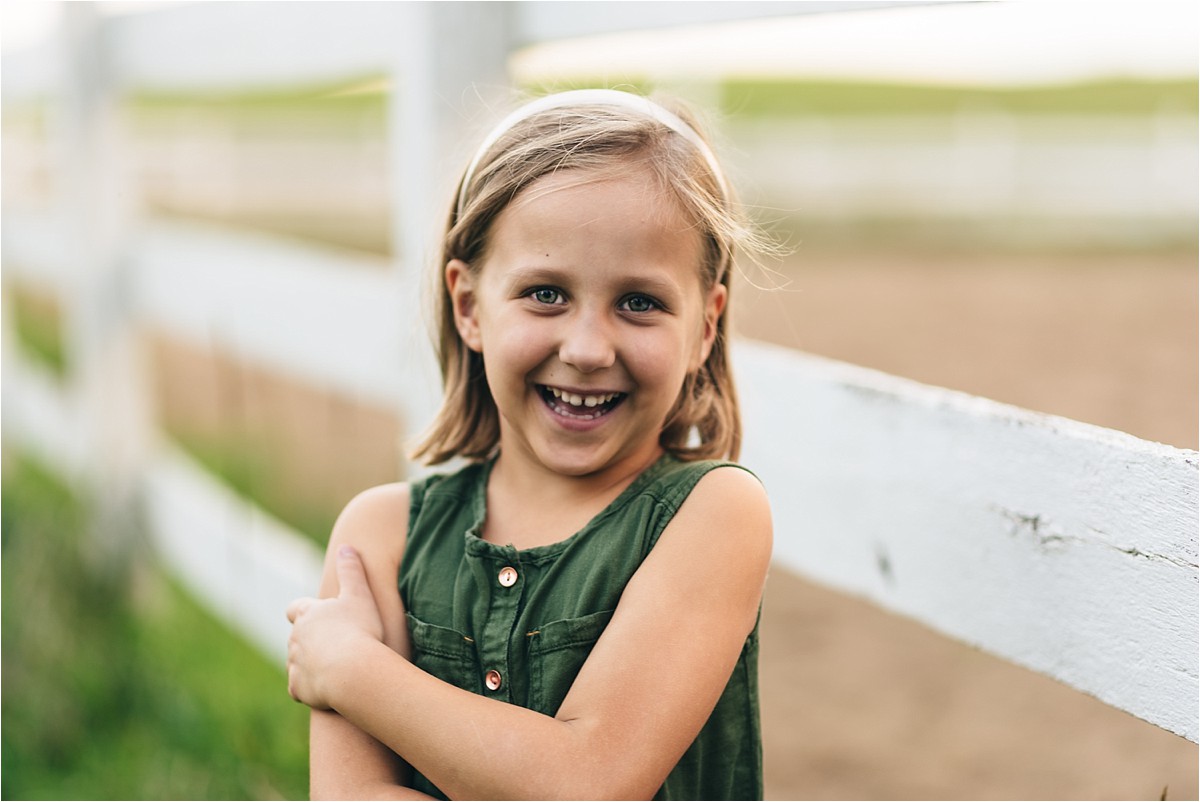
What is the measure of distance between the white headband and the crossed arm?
0.39 m

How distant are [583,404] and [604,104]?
357mm

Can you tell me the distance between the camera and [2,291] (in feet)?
20.4

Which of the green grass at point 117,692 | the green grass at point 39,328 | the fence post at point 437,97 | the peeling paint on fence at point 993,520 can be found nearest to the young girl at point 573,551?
the peeling paint on fence at point 993,520

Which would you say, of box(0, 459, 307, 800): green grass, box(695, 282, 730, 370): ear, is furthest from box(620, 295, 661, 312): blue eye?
box(0, 459, 307, 800): green grass

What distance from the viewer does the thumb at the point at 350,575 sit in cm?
150

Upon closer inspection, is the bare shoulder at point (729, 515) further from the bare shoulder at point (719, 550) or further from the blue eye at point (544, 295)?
the blue eye at point (544, 295)

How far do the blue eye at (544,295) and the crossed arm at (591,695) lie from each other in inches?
10.5

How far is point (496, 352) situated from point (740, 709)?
19.6 inches

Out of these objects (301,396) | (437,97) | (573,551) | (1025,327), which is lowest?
(301,396)

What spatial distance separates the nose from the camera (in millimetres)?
1360

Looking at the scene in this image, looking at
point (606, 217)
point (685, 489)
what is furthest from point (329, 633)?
point (606, 217)

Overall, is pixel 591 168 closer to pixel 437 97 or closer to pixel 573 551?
pixel 573 551

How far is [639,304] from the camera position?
1.41 m

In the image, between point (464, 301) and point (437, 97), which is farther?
point (437, 97)
